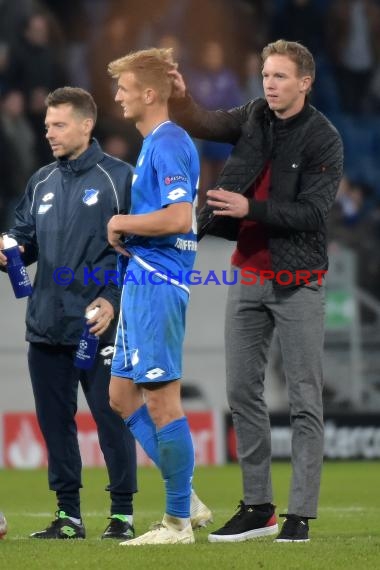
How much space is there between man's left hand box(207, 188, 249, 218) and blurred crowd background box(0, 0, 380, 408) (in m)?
7.45

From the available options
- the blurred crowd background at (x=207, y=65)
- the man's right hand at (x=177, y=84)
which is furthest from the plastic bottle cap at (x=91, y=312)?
the blurred crowd background at (x=207, y=65)

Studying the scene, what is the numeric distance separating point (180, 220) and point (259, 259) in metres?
0.64

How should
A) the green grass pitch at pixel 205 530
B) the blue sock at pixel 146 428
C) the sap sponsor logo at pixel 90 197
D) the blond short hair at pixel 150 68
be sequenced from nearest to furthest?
the green grass pitch at pixel 205 530
the blond short hair at pixel 150 68
the blue sock at pixel 146 428
the sap sponsor logo at pixel 90 197

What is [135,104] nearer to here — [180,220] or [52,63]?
[180,220]

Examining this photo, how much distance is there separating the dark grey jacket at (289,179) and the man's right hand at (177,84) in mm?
199

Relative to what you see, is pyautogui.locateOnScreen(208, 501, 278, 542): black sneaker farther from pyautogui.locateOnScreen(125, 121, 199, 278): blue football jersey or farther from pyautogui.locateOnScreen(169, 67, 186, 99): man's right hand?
pyautogui.locateOnScreen(169, 67, 186, 99): man's right hand

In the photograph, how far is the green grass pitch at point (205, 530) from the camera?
210 inches

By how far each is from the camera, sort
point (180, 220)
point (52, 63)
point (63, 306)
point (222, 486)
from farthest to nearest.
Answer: point (52, 63), point (222, 486), point (63, 306), point (180, 220)

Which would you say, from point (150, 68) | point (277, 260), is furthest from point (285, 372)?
point (150, 68)

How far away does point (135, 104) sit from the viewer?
5980mm

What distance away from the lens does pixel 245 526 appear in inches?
246

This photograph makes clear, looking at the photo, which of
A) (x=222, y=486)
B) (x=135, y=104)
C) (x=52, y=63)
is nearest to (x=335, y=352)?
(x=222, y=486)

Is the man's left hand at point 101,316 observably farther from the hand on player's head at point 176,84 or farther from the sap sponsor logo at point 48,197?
the hand on player's head at point 176,84

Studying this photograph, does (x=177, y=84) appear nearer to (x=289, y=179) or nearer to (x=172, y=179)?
(x=172, y=179)
